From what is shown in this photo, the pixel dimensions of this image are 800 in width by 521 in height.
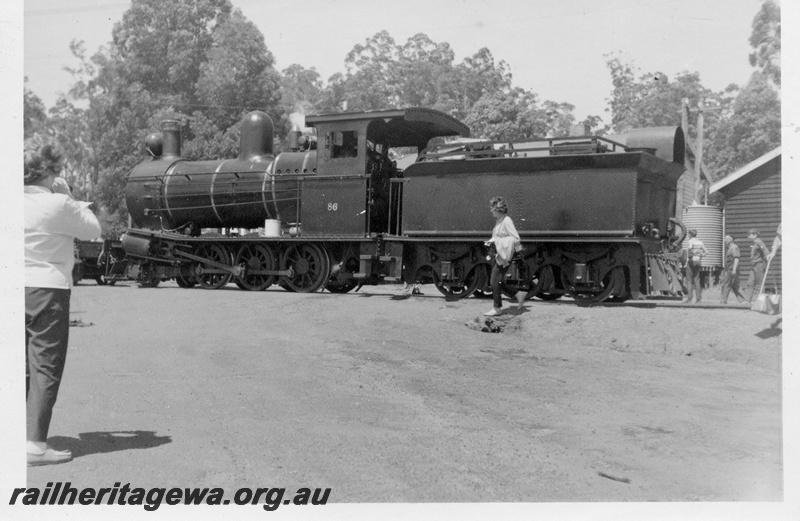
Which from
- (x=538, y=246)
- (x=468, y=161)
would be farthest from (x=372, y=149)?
(x=538, y=246)

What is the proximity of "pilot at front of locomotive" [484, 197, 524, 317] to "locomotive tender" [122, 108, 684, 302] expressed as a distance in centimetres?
100

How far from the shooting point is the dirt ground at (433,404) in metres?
5.04

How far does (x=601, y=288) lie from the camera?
12383 mm

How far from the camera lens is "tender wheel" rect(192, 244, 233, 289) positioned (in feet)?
52.2

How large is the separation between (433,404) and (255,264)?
367 inches

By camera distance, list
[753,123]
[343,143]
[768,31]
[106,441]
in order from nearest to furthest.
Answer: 1. [106,441]
2. [768,31]
3. [343,143]
4. [753,123]

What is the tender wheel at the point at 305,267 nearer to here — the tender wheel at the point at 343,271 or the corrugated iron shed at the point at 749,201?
the tender wheel at the point at 343,271

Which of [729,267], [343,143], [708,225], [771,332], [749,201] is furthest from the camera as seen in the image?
[708,225]

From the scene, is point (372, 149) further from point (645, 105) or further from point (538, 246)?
point (645, 105)

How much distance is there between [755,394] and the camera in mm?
7641

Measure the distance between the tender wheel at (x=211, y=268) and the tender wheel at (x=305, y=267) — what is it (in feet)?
4.83

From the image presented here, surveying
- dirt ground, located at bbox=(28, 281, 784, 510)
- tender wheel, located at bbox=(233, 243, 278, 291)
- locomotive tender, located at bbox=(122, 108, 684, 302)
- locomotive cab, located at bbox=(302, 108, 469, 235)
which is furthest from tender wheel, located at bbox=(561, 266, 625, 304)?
tender wheel, located at bbox=(233, 243, 278, 291)

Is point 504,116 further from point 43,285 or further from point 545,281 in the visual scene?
point 43,285

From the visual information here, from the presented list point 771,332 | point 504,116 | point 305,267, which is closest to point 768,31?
point 771,332
